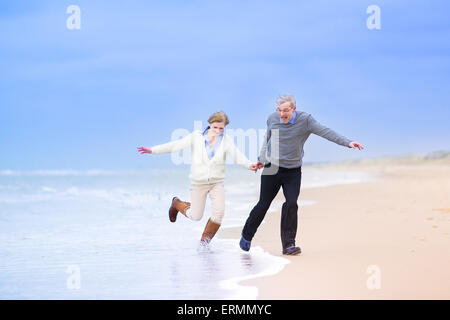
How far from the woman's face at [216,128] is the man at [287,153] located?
497 mm

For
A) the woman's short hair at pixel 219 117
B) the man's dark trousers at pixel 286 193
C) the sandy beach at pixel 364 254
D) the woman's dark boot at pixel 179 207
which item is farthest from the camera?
the woman's dark boot at pixel 179 207

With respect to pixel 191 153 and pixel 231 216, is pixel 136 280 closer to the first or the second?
pixel 191 153

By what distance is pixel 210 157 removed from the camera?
7254 millimetres

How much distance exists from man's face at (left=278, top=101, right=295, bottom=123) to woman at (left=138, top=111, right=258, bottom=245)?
63 cm

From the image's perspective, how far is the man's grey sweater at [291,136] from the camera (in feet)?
22.7

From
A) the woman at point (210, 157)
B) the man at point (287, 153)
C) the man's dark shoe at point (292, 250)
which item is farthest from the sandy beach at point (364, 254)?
the woman at point (210, 157)

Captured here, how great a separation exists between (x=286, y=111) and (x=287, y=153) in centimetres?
46

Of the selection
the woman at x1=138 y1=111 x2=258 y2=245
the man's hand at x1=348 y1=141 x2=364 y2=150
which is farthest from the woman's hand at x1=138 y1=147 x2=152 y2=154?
the man's hand at x1=348 y1=141 x2=364 y2=150

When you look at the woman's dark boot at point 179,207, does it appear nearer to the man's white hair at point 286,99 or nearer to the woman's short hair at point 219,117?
the woman's short hair at point 219,117

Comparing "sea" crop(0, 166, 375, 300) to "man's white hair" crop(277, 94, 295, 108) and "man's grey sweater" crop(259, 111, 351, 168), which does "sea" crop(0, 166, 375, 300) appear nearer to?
"man's grey sweater" crop(259, 111, 351, 168)

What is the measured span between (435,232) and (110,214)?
6652 mm

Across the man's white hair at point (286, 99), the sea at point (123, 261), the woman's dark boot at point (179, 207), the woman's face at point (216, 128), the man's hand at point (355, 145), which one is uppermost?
the man's white hair at point (286, 99)
